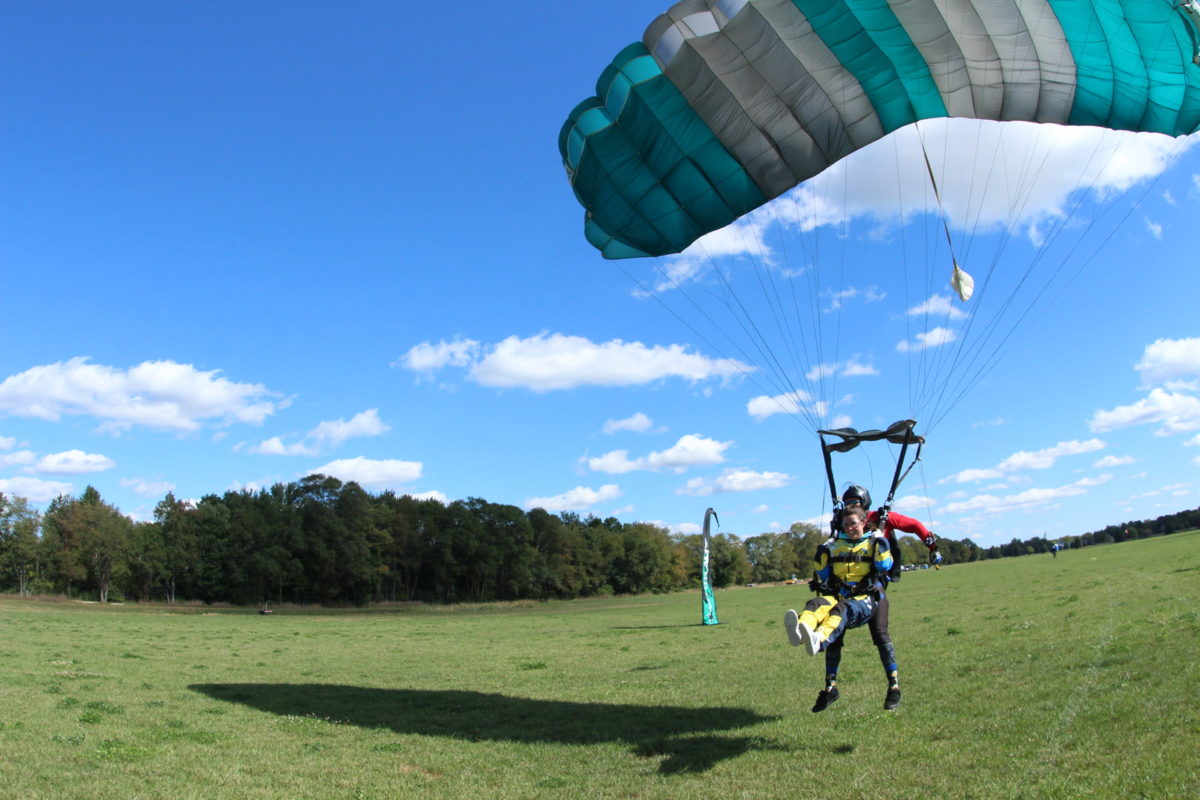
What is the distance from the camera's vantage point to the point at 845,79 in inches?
417

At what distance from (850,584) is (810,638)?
127 centimetres

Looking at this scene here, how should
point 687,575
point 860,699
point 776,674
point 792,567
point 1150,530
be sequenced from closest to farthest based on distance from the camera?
point 860,699, point 776,674, point 687,575, point 792,567, point 1150,530

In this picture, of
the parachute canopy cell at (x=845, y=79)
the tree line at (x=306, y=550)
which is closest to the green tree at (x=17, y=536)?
the tree line at (x=306, y=550)

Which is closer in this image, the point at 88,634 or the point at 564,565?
the point at 88,634

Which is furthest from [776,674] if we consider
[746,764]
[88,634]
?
[88,634]

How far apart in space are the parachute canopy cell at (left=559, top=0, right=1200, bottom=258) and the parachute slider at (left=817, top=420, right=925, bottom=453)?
3.97 metres

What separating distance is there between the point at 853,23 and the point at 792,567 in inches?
5953

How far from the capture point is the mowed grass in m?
6.88

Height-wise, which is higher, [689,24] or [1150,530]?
[689,24]

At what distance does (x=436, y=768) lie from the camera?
8250 mm

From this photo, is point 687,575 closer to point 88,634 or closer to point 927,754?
point 88,634

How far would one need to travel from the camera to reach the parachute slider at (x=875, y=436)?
9281mm

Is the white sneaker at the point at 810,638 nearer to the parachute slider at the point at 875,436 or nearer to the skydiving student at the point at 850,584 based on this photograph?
the skydiving student at the point at 850,584

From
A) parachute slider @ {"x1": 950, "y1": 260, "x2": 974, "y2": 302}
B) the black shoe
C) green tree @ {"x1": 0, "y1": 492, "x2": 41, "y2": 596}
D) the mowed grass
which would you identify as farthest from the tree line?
the black shoe
